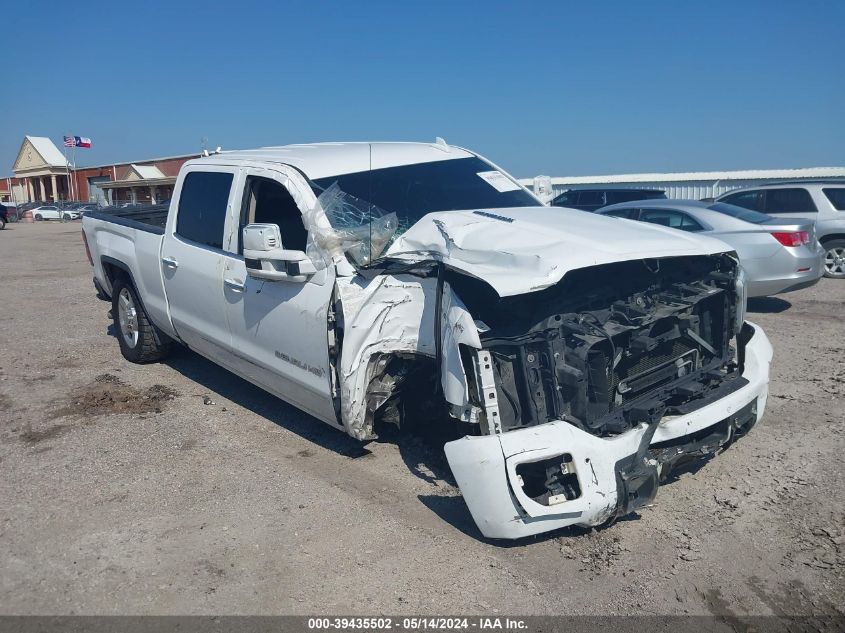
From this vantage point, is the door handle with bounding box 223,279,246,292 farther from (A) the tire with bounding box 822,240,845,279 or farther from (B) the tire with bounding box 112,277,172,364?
(A) the tire with bounding box 822,240,845,279

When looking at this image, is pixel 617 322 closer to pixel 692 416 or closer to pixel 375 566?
pixel 692 416

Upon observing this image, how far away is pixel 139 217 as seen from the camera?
24.0 feet

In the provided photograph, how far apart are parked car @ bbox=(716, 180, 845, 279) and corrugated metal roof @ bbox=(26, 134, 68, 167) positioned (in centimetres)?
7046

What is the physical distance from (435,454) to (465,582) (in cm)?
143

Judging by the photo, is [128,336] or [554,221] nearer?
[554,221]

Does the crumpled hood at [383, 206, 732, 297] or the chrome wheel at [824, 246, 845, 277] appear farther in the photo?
Answer: the chrome wheel at [824, 246, 845, 277]

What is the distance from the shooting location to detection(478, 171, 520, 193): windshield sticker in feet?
17.5

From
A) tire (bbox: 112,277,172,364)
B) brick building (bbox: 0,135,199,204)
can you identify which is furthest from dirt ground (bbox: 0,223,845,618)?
brick building (bbox: 0,135,199,204)

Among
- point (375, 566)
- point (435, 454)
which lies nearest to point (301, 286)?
point (435, 454)

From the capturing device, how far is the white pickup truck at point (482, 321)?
335cm

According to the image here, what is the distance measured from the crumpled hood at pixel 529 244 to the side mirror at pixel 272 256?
55 centimetres

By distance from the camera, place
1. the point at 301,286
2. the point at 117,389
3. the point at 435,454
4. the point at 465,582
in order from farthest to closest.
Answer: the point at 117,389
the point at 435,454
the point at 301,286
the point at 465,582

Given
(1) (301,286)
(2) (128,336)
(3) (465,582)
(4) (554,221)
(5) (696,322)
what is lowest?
(3) (465,582)

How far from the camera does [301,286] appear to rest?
4266 millimetres
